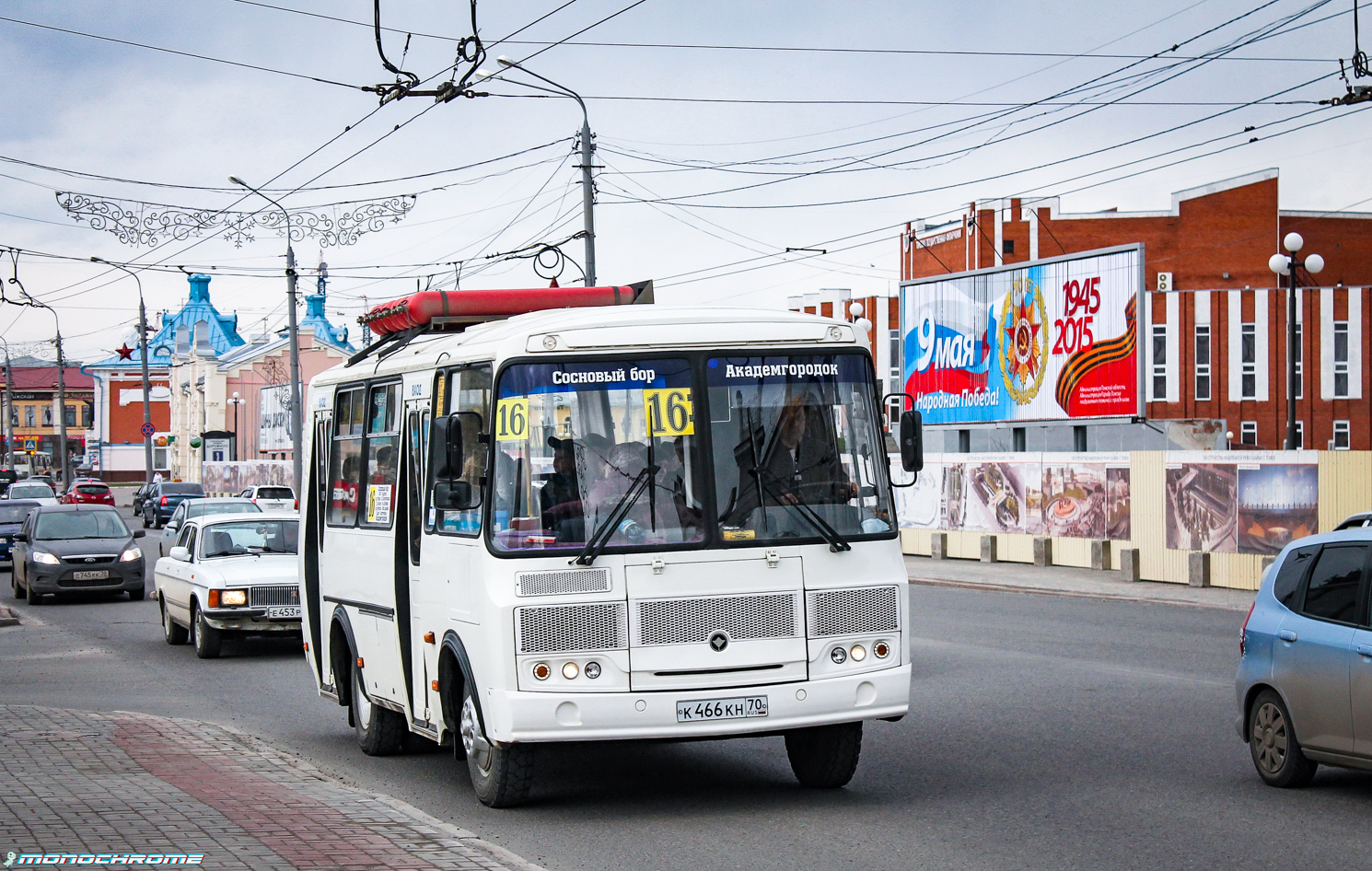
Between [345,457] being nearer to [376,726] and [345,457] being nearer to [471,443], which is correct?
[376,726]

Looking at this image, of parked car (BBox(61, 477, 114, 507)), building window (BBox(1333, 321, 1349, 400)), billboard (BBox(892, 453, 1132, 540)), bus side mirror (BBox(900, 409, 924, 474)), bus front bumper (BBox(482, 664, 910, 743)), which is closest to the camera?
bus front bumper (BBox(482, 664, 910, 743))

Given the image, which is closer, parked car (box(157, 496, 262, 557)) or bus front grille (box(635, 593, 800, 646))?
bus front grille (box(635, 593, 800, 646))

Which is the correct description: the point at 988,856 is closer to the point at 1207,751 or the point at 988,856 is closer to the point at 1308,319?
the point at 1207,751

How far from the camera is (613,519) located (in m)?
7.95

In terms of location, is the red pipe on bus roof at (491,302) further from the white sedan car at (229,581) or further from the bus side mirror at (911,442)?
the white sedan car at (229,581)

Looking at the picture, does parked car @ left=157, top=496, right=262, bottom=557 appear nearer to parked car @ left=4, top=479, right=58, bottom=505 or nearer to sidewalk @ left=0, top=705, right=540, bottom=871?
parked car @ left=4, top=479, right=58, bottom=505

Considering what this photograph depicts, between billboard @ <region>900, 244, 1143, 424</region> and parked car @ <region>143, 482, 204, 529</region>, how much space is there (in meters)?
29.6

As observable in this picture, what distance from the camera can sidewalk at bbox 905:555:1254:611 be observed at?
24.2 metres

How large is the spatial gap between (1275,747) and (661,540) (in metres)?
3.66

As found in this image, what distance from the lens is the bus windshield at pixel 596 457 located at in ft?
26.2

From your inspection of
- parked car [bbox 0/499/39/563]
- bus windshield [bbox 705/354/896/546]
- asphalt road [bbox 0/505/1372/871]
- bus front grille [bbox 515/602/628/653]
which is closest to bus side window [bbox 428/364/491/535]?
bus front grille [bbox 515/602/628/653]

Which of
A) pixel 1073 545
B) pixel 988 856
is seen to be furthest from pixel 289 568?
pixel 1073 545

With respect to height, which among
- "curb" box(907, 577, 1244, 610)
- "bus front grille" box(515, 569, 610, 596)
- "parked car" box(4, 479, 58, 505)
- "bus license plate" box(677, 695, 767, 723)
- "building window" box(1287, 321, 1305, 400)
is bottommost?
"curb" box(907, 577, 1244, 610)

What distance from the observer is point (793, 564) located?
8062mm
